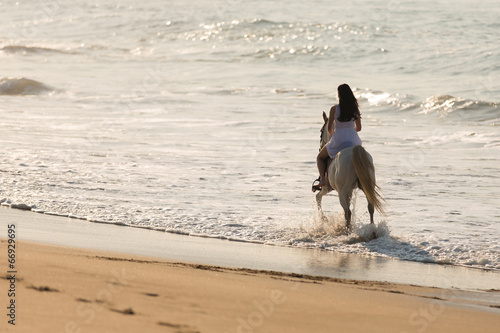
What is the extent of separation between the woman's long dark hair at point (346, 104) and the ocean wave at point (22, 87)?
17.8 meters

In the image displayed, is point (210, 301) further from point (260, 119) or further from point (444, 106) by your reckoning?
point (444, 106)

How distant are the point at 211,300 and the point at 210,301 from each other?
3 cm

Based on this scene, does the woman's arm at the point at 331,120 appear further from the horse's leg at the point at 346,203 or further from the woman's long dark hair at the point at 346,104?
the horse's leg at the point at 346,203

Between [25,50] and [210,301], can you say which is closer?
[210,301]

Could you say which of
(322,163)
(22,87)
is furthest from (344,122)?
(22,87)

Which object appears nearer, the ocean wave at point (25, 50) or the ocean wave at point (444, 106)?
the ocean wave at point (444, 106)

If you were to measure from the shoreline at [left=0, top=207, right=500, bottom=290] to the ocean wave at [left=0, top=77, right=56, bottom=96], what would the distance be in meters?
16.6

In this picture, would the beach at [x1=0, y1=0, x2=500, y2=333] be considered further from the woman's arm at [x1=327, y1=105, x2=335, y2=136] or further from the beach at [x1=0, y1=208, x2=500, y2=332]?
the woman's arm at [x1=327, y1=105, x2=335, y2=136]

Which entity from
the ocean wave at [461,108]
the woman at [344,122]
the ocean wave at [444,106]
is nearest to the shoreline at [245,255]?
the woman at [344,122]

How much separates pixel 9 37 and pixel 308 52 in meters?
21.2

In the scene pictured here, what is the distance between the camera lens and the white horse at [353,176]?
8055mm

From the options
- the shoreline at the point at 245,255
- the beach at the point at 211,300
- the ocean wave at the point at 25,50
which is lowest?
the shoreline at the point at 245,255

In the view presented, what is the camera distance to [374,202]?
8086 millimetres

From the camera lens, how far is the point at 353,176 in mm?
8297
